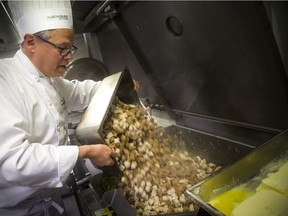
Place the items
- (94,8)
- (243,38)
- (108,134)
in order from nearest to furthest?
(243,38) → (108,134) → (94,8)

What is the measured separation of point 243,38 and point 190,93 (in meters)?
0.92

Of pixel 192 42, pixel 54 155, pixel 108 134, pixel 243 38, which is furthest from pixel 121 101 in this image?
pixel 243 38

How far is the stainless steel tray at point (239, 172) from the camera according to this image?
3.81ft

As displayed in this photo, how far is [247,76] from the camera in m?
1.63

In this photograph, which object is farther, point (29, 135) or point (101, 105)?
point (101, 105)

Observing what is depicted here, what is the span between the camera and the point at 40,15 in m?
1.51

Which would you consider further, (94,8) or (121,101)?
(94,8)

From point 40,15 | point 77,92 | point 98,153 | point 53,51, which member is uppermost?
point 40,15

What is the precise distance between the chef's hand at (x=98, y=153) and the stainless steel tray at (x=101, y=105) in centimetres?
7

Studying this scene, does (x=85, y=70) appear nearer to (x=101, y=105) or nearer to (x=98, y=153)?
(x=101, y=105)

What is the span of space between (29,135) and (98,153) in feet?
1.19

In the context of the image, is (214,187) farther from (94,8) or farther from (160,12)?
(94,8)

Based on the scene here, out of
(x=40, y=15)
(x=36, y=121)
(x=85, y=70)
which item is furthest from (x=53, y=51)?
(x=85, y=70)

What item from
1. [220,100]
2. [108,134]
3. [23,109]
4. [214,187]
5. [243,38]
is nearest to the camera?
[214,187]
